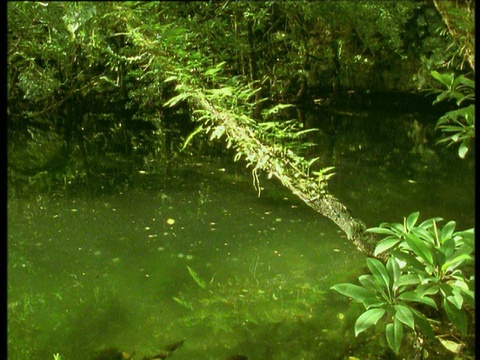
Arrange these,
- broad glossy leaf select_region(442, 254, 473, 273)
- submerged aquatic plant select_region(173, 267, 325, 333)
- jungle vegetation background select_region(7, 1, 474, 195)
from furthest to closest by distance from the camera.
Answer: jungle vegetation background select_region(7, 1, 474, 195), submerged aquatic plant select_region(173, 267, 325, 333), broad glossy leaf select_region(442, 254, 473, 273)

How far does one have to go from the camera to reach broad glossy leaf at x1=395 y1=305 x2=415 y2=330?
1.17m

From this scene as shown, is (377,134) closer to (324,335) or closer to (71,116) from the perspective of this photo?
(71,116)

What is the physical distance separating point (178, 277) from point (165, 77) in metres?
1.22

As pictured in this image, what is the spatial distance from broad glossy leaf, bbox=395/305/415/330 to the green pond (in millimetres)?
552

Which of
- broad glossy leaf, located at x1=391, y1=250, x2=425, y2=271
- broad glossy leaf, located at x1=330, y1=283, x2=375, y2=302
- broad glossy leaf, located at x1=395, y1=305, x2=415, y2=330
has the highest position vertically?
broad glossy leaf, located at x1=391, y1=250, x2=425, y2=271

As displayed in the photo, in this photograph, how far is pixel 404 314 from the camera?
1186mm

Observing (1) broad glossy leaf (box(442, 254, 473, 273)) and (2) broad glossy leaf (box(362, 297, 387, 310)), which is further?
(2) broad glossy leaf (box(362, 297, 387, 310))

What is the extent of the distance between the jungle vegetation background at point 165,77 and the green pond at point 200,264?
437 millimetres

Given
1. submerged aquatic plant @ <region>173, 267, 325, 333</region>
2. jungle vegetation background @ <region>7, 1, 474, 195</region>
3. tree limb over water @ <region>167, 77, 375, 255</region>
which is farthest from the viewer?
jungle vegetation background @ <region>7, 1, 474, 195</region>

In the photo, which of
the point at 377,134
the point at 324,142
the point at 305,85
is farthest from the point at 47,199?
the point at 305,85

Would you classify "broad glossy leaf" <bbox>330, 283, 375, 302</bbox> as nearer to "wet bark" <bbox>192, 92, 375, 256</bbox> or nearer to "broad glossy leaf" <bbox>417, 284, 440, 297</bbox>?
"broad glossy leaf" <bbox>417, 284, 440, 297</bbox>

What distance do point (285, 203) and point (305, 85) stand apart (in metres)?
2.79

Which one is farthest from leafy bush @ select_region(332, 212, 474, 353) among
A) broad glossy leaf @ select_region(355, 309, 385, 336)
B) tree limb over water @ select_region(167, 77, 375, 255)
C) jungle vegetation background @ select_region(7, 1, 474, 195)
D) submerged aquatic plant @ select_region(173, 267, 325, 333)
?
jungle vegetation background @ select_region(7, 1, 474, 195)

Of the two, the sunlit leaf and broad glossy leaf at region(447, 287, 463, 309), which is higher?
the sunlit leaf
